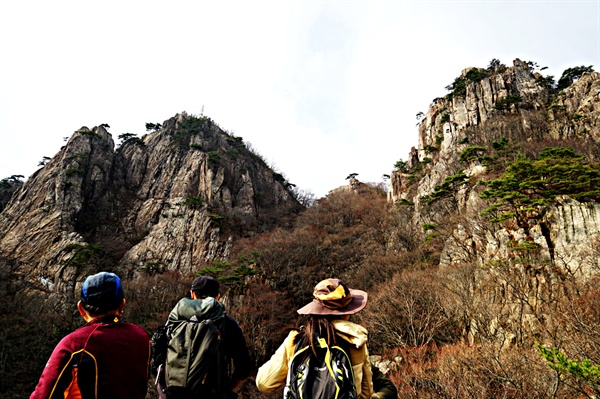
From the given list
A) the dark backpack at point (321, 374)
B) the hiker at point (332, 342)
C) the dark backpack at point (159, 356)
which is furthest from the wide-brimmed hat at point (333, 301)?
the dark backpack at point (159, 356)

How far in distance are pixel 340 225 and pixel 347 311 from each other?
2927 centimetres

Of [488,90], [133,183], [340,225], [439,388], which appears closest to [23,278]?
[133,183]

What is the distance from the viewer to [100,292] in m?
1.84

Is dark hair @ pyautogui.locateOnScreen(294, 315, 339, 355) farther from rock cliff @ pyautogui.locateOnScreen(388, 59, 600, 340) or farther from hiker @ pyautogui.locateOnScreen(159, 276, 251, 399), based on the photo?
rock cliff @ pyautogui.locateOnScreen(388, 59, 600, 340)

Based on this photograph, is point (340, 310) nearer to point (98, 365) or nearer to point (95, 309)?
point (98, 365)

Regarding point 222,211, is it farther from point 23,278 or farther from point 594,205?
point 594,205

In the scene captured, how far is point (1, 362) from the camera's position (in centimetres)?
1616

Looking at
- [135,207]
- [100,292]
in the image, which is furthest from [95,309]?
[135,207]

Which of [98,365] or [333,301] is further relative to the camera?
[333,301]

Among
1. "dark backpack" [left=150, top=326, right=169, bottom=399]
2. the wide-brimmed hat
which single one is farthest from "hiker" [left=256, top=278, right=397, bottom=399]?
"dark backpack" [left=150, top=326, right=169, bottom=399]

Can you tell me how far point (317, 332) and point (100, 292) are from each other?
4.46 feet

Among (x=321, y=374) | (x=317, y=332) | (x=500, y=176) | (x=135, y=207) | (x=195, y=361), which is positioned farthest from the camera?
(x=135, y=207)

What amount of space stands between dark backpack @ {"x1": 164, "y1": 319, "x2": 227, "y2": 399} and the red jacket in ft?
0.87

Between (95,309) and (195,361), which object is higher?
(95,309)
